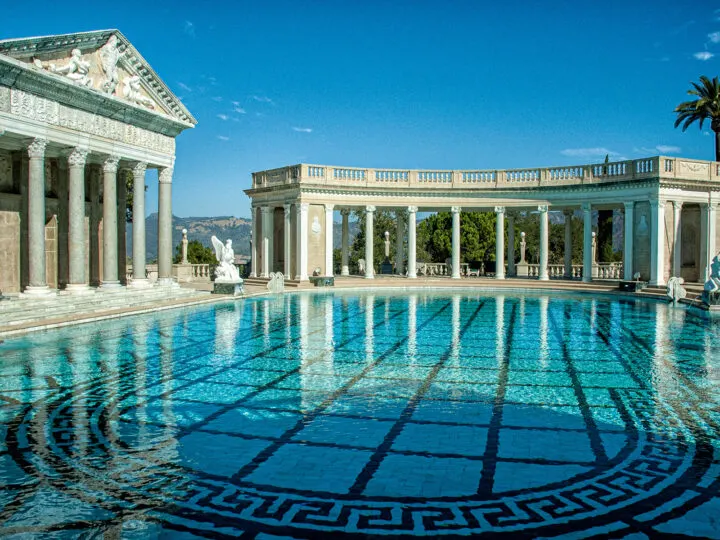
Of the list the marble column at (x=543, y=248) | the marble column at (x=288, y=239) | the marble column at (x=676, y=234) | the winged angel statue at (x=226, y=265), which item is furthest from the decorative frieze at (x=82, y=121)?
the marble column at (x=676, y=234)

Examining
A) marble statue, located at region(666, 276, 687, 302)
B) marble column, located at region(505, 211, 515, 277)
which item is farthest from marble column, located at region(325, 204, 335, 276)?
marble statue, located at region(666, 276, 687, 302)

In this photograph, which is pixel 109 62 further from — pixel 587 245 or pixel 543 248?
pixel 587 245

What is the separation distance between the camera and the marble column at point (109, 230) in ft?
80.8

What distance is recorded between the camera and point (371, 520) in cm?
556

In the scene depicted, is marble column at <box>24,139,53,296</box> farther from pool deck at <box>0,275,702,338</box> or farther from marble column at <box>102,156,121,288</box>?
marble column at <box>102,156,121,288</box>

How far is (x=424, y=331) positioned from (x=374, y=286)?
18.8 m

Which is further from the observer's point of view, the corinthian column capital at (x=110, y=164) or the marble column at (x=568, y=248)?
the marble column at (x=568, y=248)

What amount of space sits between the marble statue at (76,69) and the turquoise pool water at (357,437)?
35.1ft

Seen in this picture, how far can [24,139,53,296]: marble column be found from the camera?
20.8m

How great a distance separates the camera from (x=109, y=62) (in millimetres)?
23719

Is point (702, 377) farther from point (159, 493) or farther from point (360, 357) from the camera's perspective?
point (159, 493)

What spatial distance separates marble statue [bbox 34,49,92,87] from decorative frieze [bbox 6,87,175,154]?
104cm

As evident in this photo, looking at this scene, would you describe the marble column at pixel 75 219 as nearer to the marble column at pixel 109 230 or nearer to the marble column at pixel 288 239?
the marble column at pixel 109 230

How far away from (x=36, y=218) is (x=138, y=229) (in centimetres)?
609
